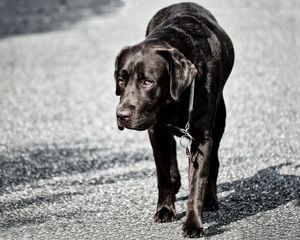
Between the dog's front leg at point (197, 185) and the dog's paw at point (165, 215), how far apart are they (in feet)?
1.29

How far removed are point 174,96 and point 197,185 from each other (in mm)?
635

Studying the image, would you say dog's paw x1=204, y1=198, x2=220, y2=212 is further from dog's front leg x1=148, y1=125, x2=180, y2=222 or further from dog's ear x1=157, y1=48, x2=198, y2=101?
dog's ear x1=157, y1=48, x2=198, y2=101

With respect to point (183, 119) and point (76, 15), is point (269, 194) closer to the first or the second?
point (183, 119)

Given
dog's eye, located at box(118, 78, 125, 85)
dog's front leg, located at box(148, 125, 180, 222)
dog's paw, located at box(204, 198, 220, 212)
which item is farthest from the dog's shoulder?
dog's paw, located at box(204, 198, 220, 212)

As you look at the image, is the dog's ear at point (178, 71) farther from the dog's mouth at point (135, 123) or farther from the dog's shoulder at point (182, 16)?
the dog's shoulder at point (182, 16)

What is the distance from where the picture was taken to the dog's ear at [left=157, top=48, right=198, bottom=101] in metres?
5.15

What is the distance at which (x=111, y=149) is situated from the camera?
859 cm

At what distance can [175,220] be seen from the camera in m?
5.67

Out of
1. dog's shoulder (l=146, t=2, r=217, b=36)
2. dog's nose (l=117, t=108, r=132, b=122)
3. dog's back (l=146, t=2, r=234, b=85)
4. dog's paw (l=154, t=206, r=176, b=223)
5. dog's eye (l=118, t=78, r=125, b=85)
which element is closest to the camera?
dog's nose (l=117, t=108, r=132, b=122)

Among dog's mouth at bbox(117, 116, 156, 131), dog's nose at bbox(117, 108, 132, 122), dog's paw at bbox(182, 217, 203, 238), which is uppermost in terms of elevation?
dog's nose at bbox(117, 108, 132, 122)

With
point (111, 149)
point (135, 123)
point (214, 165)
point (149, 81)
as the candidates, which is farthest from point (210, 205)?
point (111, 149)

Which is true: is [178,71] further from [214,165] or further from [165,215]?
[214,165]

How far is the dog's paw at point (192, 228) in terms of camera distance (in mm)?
5156

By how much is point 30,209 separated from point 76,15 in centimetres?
1861
